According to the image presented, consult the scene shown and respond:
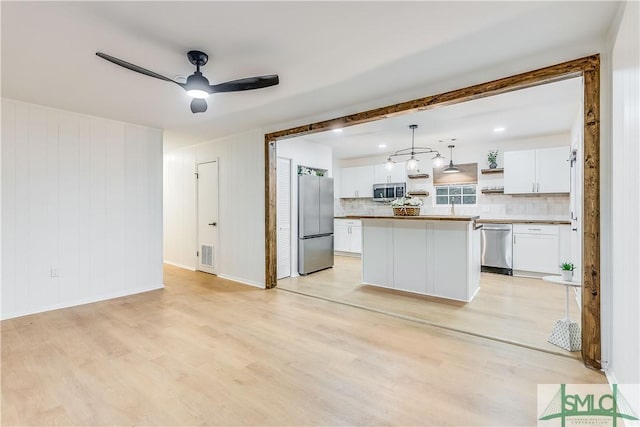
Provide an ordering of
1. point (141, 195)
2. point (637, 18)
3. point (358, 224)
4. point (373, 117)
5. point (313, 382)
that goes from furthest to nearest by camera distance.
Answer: point (358, 224) → point (141, 195) → point (373, 117) → point (313, 382) → point (637, 18)

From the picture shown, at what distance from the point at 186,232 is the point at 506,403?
589 cm

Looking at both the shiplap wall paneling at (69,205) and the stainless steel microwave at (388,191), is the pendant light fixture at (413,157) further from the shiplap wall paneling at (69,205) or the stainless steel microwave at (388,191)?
the shiplap wall paneling at (69,205)

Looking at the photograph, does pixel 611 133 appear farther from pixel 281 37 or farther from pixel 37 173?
pixel 37 173

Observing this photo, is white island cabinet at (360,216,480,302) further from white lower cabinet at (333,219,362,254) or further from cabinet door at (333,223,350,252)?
cabinet door at (333,223,350,252)

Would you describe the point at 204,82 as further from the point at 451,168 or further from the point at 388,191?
the point at 388,191

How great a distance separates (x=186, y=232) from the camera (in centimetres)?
629

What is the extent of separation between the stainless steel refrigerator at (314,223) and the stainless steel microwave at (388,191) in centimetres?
186

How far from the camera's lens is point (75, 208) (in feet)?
13.2

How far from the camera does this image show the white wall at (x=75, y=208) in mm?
3590

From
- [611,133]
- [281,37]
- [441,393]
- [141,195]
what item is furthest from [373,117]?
[141,195]

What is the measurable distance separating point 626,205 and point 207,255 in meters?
5.66

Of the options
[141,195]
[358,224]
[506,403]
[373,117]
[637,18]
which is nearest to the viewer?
[637,18]
